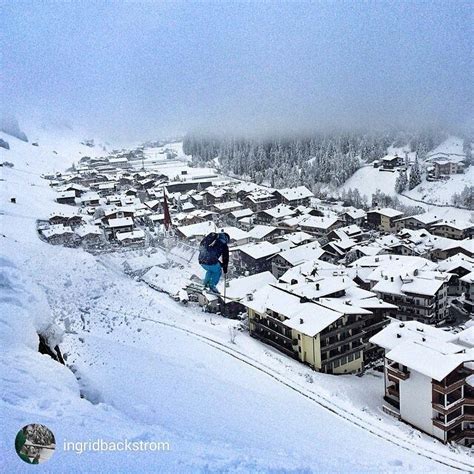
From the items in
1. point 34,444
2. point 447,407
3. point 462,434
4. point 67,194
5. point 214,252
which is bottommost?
point 462,434

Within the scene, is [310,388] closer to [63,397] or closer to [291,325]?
[291,325]

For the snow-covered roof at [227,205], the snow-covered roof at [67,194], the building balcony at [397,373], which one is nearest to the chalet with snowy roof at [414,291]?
the building balcony at [397,373]

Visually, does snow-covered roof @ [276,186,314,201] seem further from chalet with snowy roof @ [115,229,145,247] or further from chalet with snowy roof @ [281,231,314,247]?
chalet with snowy roof @ [115,229,145,247]

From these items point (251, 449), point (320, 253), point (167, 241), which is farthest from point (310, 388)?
point (320, 253)

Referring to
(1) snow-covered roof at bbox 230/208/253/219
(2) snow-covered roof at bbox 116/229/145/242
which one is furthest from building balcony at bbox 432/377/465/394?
(1) snow-covered roof at bbox 230/208/253/219

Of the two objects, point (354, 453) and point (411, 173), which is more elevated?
point (354, 453)

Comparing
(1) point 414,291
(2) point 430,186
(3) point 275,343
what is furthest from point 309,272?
(2) point 430,186

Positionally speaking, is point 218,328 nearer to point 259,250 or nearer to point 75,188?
point 259,250
